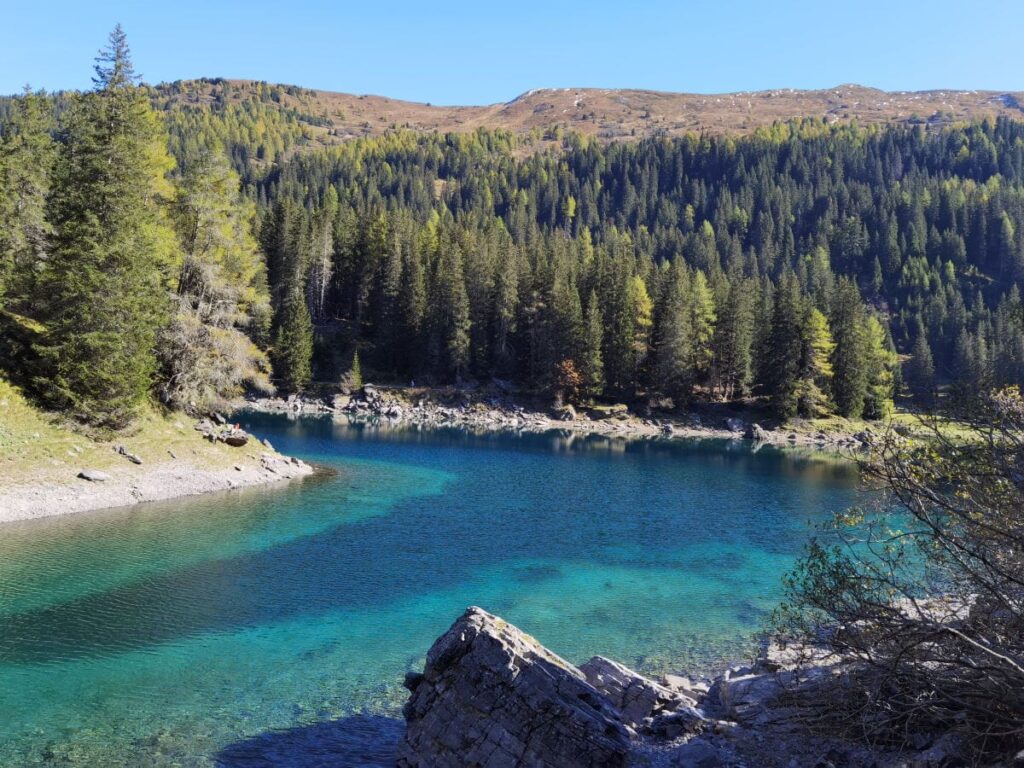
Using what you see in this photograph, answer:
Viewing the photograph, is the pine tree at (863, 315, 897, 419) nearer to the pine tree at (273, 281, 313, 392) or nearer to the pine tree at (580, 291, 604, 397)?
the pine tree at (580, 291, 604, 397)

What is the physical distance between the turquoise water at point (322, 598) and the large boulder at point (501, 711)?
181 centimetres

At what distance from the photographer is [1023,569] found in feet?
31.2

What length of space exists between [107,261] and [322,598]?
69.8 ft

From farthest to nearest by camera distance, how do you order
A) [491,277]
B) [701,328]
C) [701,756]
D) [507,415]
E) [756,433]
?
[491,277]
[701,328]
[507,415]
[756,433]
[701,756]

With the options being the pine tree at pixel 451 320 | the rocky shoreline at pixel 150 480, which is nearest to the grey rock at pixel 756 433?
the pine tree at pixel 451 320

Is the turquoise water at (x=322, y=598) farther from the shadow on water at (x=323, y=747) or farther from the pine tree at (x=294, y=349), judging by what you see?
the pine tree at (x=294, y=349)

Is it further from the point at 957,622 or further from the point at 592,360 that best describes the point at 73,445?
the point at 592,360

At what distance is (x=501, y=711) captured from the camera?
1080cm

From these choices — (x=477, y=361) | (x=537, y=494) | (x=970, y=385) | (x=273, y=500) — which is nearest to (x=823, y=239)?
(x=477, y=361)

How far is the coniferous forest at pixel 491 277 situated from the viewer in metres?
32.5

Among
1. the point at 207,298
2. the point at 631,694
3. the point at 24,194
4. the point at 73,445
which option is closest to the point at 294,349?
the point at 24,194

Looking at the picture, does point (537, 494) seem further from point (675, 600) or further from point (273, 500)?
point (675, 600)

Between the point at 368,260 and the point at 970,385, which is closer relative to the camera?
the point at 970,385

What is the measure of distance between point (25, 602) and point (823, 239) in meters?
167
